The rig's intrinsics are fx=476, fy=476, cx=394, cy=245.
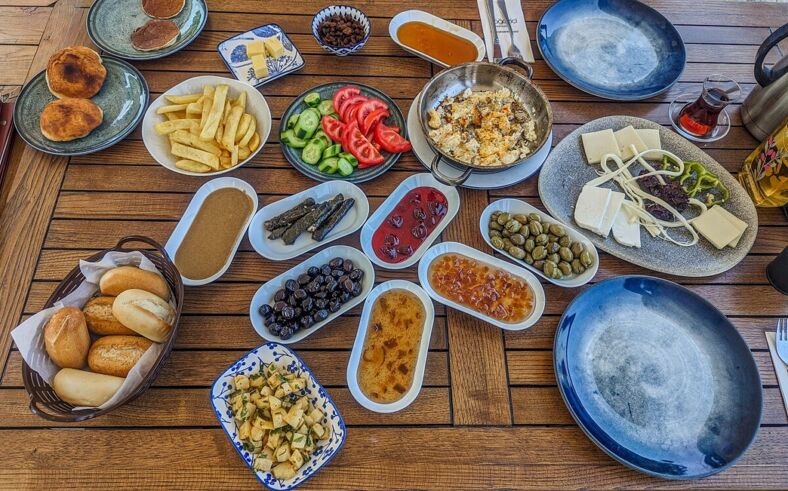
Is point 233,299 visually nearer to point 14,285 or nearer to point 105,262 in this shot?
point 105,262

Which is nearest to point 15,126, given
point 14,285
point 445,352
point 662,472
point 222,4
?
point 14,285

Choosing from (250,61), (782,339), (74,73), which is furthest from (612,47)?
(74,73)

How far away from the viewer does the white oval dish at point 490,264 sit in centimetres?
160

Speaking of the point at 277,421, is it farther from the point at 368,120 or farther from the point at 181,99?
the point at 181,99

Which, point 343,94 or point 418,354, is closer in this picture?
point 418,354

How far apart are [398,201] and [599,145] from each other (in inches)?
33.8

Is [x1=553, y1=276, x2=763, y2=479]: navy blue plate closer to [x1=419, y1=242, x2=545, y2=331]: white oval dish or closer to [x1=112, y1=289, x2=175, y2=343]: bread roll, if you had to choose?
[x1=419, y1=242, x2=545, y2=331]: white oval dish

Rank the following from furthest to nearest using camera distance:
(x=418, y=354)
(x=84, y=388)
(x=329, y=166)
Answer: (x=329, y=166), (x=418, y=354), (x=84, y=388)

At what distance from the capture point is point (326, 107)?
2004 mm

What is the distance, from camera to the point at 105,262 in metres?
1.48

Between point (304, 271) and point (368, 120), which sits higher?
point (368, 120)

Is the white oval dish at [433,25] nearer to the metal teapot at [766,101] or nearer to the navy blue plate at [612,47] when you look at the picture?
the navy blue plate at [612,47]

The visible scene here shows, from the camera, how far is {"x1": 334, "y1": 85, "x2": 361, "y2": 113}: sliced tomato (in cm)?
199

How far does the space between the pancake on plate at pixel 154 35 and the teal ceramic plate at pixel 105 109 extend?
0.13 metres
